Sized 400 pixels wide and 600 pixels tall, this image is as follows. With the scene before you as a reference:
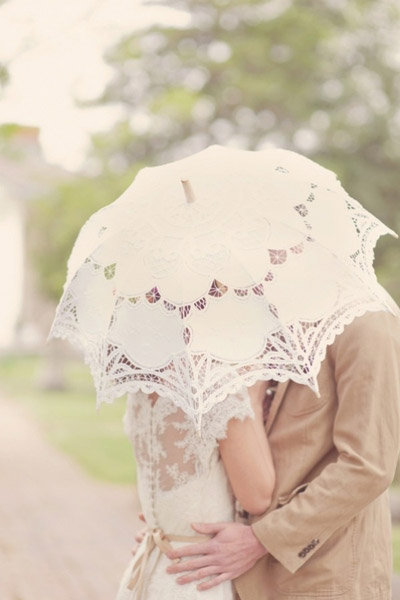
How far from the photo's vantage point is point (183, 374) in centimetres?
239

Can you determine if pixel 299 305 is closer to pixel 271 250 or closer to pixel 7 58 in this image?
pixel 271 250

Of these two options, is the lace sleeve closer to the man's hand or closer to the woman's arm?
the woman's arm

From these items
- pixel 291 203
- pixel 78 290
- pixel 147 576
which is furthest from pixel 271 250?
pixel 147 576

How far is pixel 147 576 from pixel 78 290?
75 centimetres

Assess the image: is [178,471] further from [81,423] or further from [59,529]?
[81,423]

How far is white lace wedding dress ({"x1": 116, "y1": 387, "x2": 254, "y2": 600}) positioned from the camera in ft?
8.24

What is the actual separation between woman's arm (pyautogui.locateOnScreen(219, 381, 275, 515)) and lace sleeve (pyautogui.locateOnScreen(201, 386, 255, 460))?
0.02m

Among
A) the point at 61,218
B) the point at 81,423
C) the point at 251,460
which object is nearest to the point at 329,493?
the point at 251,460

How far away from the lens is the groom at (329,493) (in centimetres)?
240

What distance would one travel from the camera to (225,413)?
241 centimetres

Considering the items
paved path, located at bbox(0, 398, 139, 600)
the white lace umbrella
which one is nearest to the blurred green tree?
paved path, located at bbox(0, 398, 139, 600)

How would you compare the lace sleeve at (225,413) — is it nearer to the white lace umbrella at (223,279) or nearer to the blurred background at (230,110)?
the white lace umbrella at (223,279)

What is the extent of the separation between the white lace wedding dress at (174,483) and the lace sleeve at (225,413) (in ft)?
0.13

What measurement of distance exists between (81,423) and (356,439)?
17.1 metres
